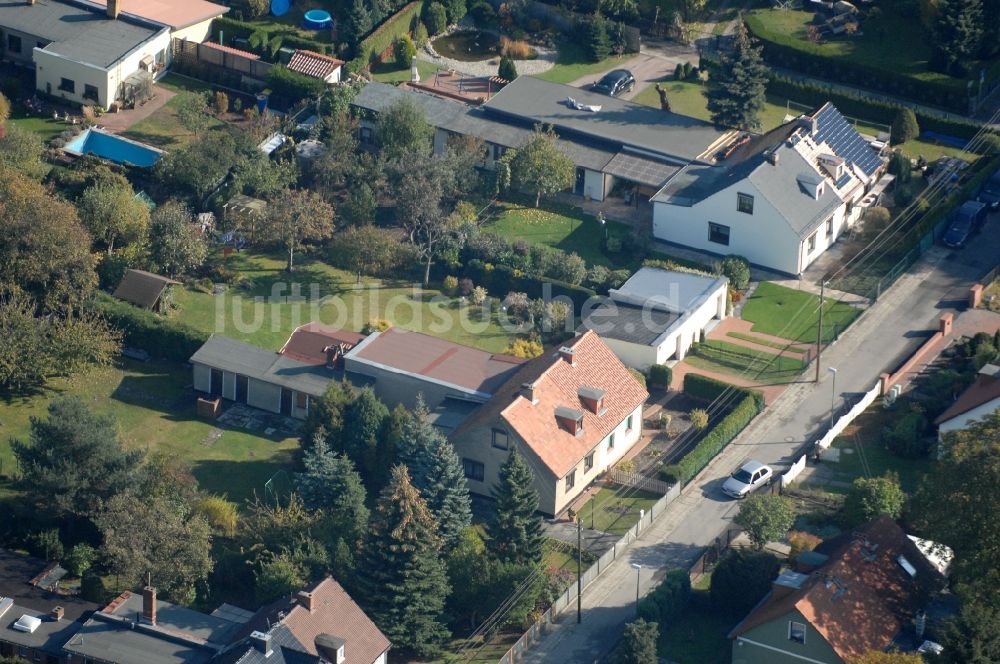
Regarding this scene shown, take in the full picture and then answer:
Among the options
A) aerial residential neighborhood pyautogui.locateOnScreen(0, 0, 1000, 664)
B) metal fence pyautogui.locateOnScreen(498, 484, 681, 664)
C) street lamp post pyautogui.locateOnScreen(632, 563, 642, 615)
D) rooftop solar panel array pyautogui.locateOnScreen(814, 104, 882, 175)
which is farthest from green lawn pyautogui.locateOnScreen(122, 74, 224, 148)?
street lamp post pyautogui.locateOnScreen(632, 563, 642, 615)

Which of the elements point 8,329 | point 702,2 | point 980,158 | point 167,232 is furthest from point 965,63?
point 8,329

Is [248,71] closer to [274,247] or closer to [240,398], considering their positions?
[274,247]

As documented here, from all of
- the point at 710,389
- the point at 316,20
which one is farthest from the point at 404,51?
the point at 710,389

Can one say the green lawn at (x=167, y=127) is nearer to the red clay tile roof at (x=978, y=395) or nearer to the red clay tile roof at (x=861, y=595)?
the red clay tile roof at (x=978, y=395)

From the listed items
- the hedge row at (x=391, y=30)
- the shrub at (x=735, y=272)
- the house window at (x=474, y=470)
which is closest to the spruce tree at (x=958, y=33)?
the shrub at (x=735, y=272)

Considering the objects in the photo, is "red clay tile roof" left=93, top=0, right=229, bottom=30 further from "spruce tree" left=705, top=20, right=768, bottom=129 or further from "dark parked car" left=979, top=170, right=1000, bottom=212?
"dark parked car" left=979, top=170, right=1000, bottom=212

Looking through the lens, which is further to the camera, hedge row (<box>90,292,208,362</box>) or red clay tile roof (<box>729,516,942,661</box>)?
hedge row (<box>90,292,208,362</box>)
